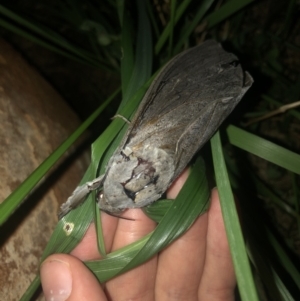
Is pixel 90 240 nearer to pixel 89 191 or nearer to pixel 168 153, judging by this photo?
pixel 89 191

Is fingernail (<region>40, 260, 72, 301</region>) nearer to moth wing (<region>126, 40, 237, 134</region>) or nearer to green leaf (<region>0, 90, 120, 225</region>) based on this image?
green leaf (<region>0, 90, 120, 225</region>)

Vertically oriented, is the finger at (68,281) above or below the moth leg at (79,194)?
below

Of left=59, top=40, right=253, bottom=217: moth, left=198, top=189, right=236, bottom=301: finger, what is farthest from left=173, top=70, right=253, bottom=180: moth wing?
left=198, top=189, right=236, bottom=301: finger

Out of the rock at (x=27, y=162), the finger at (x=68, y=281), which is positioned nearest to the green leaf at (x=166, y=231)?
the finger at (x=68, y=281)

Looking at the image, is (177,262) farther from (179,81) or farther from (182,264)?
(179,81)

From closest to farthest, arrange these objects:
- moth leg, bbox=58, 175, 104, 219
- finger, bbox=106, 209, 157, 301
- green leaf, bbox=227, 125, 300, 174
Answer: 1. moth leg, bbox=58, 175, 104, 219
2. green leaf, bbox=227, 125, 300, 174
3. finger, bbox=106, 209, 157, 301

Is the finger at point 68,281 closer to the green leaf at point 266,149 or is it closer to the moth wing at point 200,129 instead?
the moth wing at point 200,129

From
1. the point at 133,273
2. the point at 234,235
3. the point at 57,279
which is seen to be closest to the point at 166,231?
the point at 234,235
